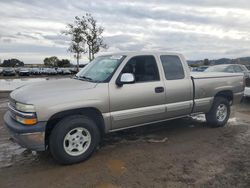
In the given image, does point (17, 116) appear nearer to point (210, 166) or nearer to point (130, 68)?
point (130, 68)

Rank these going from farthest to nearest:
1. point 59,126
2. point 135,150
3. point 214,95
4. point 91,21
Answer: point 91,21
point 214,95
point 135,150
point 59,126

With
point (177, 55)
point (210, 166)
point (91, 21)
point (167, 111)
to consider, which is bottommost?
point (210, 166)

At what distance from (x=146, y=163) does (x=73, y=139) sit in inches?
51.7

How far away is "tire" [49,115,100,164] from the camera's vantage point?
4.27m

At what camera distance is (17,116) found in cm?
431

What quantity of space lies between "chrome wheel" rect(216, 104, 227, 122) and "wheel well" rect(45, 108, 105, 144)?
3.49 metres

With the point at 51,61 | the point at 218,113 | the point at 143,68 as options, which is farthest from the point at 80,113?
the point at 51,61

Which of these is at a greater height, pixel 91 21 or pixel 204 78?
pixel 91 21

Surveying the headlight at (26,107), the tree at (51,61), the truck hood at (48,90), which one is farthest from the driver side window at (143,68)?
the tree at (51,61)

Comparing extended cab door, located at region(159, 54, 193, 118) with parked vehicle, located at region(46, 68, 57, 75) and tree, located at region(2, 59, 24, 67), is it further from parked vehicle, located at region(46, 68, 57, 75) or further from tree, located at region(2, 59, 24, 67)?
tree, located at region(2, 59, 24, 67)

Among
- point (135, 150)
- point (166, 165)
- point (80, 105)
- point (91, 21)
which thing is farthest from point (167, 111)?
point (91, 21)

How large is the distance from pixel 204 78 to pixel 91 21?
30969 mm

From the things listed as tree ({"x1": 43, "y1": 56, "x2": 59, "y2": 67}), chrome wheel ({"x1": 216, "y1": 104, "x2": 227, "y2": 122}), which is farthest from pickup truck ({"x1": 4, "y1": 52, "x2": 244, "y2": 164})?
tree ({"x1": 43, "y1": 56, "x2": 59, "y2": 67})

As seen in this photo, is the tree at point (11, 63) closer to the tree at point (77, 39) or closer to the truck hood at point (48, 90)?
the tree at point (77, 39)
